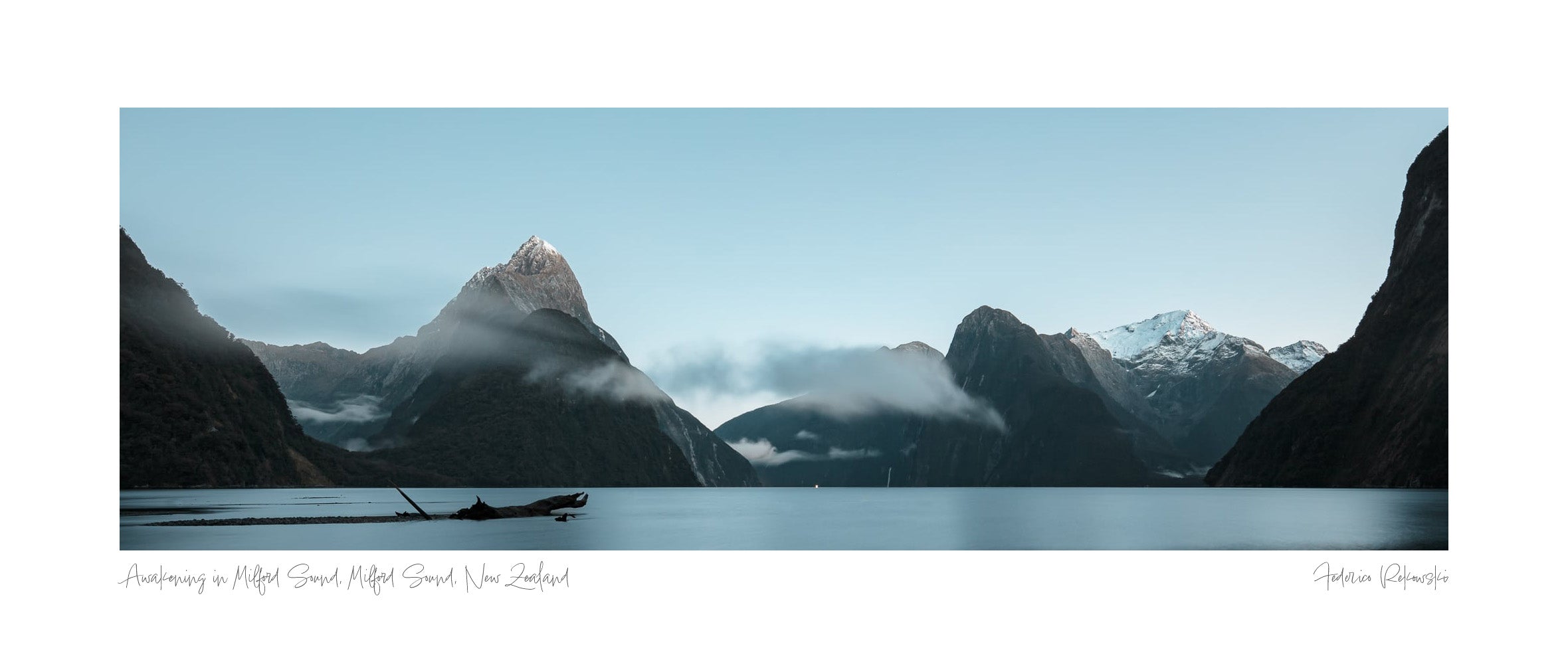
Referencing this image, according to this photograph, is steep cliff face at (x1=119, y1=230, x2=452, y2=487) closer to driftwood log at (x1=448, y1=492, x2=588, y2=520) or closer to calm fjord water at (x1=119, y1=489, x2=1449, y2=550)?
calm fjord water at (x1=119, y1=489, x2=1449, y2=550)

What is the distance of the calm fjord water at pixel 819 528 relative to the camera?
65.2 metres

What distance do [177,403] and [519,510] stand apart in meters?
94.5

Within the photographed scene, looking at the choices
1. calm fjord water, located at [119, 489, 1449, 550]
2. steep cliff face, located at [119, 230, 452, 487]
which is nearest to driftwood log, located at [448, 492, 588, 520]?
calm fjord water, located at [119, 489, 1449, 550]

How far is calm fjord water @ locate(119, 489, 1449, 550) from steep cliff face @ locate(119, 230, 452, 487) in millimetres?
14105

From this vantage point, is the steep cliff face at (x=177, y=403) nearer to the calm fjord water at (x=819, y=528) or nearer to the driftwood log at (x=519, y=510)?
the calm fjord water at (x=819, y=528)

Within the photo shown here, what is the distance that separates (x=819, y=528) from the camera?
96250 mm

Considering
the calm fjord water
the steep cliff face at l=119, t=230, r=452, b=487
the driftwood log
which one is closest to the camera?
the calm fjord water

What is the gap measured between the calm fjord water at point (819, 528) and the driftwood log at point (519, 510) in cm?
165

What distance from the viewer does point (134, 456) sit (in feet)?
528

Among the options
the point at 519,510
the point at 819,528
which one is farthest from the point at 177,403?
the point at 819,528

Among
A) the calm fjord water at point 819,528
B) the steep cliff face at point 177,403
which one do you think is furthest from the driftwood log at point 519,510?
the steep cliff face at point 177,403

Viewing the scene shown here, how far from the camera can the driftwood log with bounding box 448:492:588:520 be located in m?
92.1
